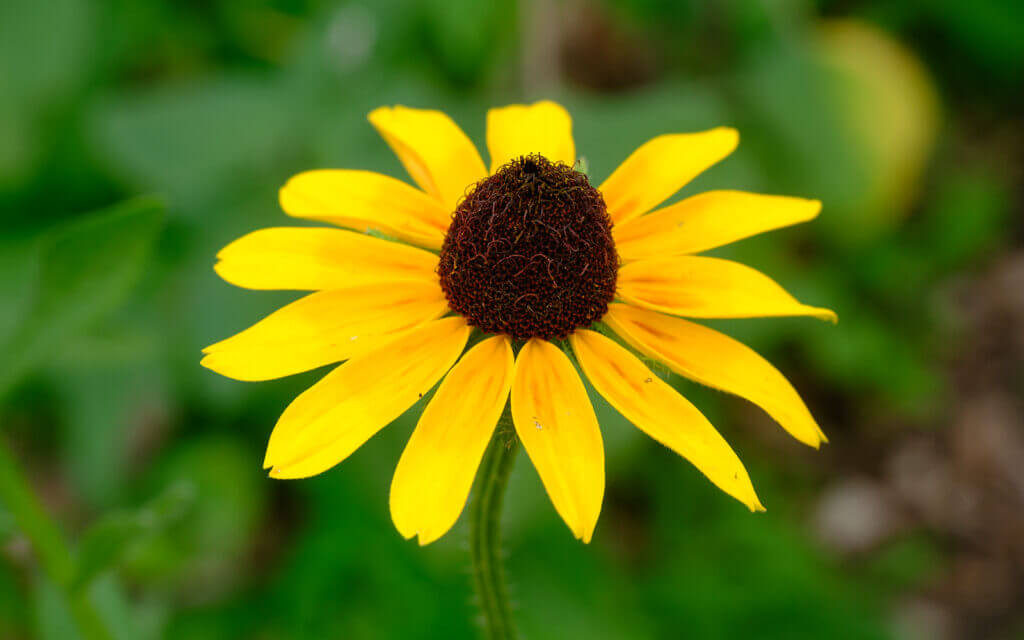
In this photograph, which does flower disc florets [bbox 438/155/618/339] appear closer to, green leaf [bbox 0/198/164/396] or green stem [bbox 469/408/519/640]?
green stem [bbox 469/408/519/640]

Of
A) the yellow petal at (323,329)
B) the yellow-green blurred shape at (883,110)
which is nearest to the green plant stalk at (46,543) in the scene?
the yellow petal at (323,329)

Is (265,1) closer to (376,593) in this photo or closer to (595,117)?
(595,117)

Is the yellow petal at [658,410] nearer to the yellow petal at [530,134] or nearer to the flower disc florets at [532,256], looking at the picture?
the flower disc florets at [532,256]

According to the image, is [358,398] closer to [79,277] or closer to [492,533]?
[492,533]

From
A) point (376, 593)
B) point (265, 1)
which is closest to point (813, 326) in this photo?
point (376, 593)

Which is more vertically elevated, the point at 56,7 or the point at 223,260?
the point at 56,7

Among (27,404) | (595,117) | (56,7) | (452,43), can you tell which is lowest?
(27,404)

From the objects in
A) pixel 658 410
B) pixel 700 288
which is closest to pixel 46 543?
pixel 658 410
